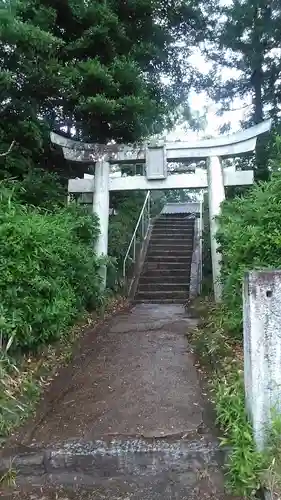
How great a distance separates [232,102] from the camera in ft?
38.6

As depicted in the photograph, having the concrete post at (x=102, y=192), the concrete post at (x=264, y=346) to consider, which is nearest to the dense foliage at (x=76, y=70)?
the concrete post at (x=102, y=192)

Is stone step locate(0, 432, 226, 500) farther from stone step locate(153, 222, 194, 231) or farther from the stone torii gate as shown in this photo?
stone step locate(153, 222, 194, 231)

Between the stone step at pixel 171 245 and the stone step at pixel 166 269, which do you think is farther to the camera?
the stone step at pixel 171 245

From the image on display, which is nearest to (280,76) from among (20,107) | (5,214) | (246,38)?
(246,38)

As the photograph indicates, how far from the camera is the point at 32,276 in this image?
3.77m

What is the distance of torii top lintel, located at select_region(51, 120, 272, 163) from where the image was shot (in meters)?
7.41

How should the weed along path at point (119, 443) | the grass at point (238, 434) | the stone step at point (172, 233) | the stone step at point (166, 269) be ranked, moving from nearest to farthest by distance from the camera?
the grass at point (238, 434) → the weed along path at point (119, 443) → the stone step at point (166, 269) → the stone step at point (172, 233)

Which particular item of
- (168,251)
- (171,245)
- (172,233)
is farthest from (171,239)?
(168,251)

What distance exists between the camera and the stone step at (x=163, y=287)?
935 centimetres

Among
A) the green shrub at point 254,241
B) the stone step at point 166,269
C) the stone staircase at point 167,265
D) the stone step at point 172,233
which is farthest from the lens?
the stone step at point 172,233

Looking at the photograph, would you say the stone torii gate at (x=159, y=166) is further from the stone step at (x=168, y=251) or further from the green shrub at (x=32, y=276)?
the stone step at (x=168, y=251)

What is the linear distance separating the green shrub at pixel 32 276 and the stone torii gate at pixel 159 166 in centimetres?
Result: 255


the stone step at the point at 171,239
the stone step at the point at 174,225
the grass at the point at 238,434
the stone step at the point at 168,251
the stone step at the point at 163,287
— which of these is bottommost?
the grass at the point at 238,434

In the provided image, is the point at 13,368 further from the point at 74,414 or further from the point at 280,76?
the point at 280,76
